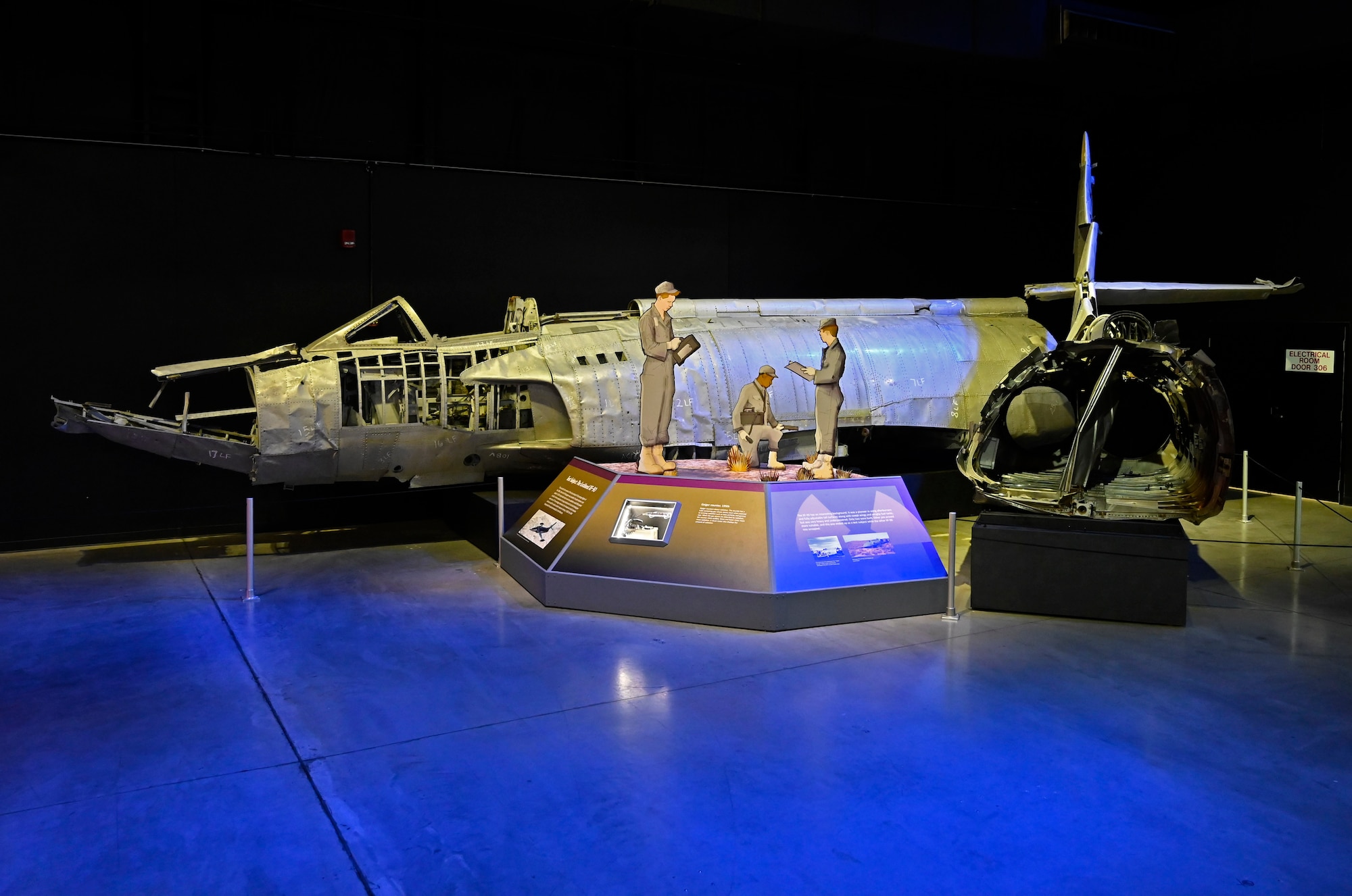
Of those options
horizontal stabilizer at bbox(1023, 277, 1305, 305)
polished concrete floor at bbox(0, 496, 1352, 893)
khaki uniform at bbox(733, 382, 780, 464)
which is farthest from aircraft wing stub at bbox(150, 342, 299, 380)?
horizontal stabilizer at bbox(1023, 277, 1305, 305)

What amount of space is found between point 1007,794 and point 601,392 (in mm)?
6509

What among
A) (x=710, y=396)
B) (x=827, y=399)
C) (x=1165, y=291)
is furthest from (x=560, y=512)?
(x=1165, y=291)

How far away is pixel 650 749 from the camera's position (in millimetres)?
6320

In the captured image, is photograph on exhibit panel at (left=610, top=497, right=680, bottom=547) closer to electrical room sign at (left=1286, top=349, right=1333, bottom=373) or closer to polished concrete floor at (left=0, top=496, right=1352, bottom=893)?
polished concrete floor at (left=0, top=496, right=1352, bottom=893)

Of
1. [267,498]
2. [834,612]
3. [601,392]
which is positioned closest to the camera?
[834,612]

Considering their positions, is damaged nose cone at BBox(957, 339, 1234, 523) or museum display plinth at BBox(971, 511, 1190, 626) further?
damaged nose cone at BBox(957, 339, 1234, 523)

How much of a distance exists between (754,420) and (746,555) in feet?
5.57

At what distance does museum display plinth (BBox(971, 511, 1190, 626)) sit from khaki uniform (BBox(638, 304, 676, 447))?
3.03 m

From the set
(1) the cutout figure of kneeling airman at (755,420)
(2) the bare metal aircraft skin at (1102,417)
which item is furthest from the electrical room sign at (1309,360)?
(1) the cutout figure of kneeling airman at (755,420)

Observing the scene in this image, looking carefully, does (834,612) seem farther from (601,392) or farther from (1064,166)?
(1064,166)

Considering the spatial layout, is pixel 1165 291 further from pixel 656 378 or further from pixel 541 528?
pixel 541 528

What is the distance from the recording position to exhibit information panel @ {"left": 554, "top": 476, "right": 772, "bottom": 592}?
875 cm

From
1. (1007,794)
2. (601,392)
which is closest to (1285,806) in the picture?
(1007,794)

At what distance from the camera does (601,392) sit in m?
11.1
